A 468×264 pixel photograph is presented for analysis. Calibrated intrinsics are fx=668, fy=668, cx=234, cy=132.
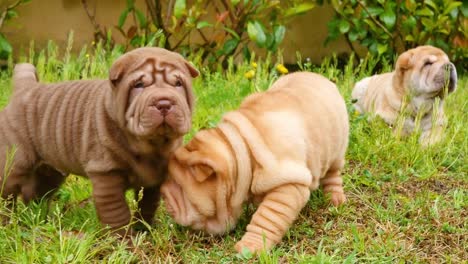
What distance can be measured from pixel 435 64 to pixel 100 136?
2.96m

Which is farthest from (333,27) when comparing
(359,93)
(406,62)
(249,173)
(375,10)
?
(249,173)

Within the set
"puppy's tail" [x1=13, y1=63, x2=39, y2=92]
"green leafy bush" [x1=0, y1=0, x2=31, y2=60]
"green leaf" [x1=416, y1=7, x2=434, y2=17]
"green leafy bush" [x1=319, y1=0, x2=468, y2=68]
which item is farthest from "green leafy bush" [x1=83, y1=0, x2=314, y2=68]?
"puppy's tail" [x1=13, y1=63, x2=39, y2=92]

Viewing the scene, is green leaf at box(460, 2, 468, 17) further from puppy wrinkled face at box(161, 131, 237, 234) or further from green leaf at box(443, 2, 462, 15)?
puppy wrinkled face at box(161, 131, 237, 234)

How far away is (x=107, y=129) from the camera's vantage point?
9.80 feet

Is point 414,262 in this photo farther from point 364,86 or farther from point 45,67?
point 45,67

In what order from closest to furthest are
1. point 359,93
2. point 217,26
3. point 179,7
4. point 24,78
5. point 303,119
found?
point 303,119 < point 24,78 < point 359,93 < point 179,7 < point 217,26

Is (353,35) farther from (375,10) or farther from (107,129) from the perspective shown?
(107,129)

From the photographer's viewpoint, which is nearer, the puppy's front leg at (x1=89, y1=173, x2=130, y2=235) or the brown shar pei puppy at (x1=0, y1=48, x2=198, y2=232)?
the brown shar pei puppy at (x1=0, y1=48, x2=198, y2=232)

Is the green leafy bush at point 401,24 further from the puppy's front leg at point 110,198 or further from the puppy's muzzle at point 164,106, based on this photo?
the puppy's muzzle at point 164,106

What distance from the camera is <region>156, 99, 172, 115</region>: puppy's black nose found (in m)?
2.72

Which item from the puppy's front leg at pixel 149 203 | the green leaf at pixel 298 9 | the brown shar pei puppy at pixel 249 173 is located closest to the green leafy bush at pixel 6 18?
the green leaf at pixel 298 9

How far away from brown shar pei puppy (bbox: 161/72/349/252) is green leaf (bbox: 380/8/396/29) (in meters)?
4.31

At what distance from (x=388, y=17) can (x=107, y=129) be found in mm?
4954

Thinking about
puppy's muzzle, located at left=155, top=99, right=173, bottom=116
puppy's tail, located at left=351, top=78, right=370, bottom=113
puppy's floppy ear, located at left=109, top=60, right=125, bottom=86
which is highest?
puppy's floppy ear, located at left=109, top=60, right=125, bottom=86
